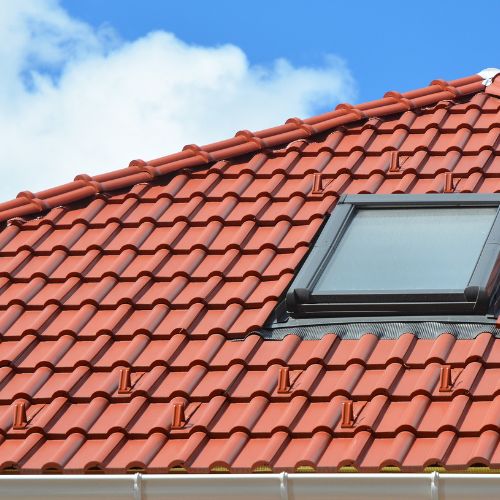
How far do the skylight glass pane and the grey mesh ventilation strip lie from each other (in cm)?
22

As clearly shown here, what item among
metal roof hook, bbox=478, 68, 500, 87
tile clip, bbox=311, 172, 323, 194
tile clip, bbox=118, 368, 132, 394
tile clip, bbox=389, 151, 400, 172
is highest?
metal roof hook, bbox=478, 68, 500, 87

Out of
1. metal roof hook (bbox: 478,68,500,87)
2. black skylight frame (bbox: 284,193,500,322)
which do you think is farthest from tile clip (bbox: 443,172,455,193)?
metal roof hook (bbox: 478,68,500,87)

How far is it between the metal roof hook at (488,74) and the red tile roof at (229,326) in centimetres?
7

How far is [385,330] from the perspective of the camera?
22.5 feet

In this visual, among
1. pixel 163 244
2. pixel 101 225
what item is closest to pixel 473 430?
pixel 163 244

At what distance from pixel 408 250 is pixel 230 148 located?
1.94 meters
